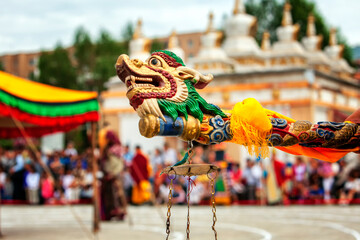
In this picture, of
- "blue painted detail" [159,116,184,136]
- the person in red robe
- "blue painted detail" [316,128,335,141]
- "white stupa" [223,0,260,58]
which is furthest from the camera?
"white stupa" [223,0,260,58]

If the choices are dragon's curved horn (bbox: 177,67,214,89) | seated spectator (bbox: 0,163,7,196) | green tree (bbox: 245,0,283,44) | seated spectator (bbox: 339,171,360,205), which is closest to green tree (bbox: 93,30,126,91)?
green tree (bbox: 245,0,283,44)

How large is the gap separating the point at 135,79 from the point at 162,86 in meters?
0.20

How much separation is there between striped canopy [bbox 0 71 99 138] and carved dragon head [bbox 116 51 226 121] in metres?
5.66

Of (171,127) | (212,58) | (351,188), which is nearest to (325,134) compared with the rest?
(171,127)

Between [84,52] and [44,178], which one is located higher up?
[84,52]

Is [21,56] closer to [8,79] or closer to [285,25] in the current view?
[285,25]

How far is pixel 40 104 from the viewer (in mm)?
10867

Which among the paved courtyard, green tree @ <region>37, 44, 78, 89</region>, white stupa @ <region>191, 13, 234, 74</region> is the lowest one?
the paved courtyard

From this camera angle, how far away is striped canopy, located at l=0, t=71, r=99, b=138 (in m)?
10.2

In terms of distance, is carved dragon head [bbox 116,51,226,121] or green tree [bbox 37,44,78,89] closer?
carved dragon head [bbox 116,51,226,121]

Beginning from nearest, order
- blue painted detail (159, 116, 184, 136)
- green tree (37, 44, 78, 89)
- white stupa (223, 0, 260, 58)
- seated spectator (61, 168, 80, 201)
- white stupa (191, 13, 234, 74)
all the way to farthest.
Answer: blue painted detail (159, 116, 184, 136), seated spectator (61, 168, 80, 201), white stupa (191, 13, 234, 74), white stupa (223, 0, 260, 58), green tree (37, 44, 78, 89)

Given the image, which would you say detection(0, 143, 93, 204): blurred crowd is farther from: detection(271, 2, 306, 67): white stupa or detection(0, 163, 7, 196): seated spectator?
detection(271, 2, 306, 67): white stupa

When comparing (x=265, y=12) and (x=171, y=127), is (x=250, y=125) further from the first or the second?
(x=265, y=12)

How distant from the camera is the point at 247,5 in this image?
53.9 metres
